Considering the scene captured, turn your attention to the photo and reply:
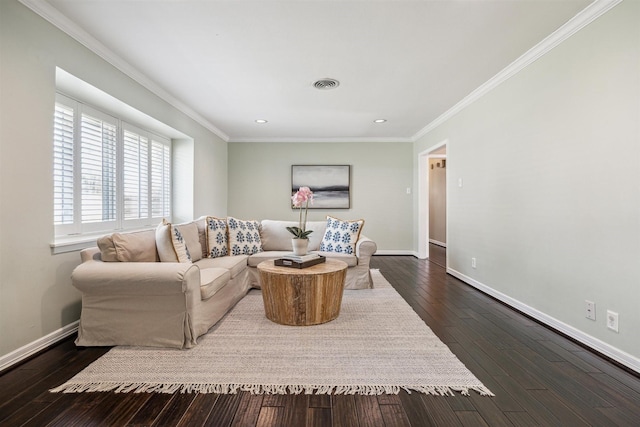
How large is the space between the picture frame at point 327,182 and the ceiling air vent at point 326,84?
280cm

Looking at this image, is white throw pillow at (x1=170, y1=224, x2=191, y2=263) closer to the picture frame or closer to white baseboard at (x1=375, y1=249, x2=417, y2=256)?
the picture frame

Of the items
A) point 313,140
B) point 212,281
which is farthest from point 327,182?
point 212,281

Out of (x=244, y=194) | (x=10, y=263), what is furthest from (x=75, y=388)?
(x=244, y=194)

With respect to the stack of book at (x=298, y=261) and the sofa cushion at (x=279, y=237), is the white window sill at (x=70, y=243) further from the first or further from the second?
the sofa cushion at (x=279, y=237)

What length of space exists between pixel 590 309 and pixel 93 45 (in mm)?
4374

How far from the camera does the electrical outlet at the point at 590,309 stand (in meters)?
2.22

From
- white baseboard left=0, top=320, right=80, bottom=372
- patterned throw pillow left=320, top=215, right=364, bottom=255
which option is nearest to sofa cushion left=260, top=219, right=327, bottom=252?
patterned throw pillow left=320, top=215, right=364, bottom=255

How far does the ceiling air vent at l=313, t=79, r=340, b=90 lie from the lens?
344 cm

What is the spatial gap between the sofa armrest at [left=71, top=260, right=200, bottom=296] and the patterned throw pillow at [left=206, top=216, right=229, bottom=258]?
1.33 m

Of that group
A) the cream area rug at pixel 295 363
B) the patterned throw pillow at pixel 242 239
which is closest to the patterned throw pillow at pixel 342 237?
the patterned throw pillow at pixel 242 239

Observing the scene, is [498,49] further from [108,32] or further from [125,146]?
[125,146]

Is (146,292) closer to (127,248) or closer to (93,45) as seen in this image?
(127,248)

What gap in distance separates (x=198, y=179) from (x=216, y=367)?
3624 mm

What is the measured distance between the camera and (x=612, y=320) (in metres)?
2.09
